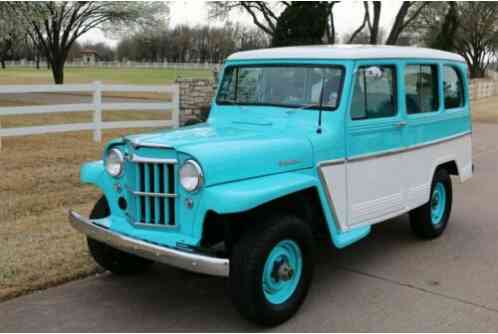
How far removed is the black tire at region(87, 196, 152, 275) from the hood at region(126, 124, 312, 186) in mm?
839

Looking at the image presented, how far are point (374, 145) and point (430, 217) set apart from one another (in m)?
1.57

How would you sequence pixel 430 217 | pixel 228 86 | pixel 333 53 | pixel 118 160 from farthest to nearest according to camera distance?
pixel 430 217
pixel 228 86
pixel 333 53
pixel 118 160

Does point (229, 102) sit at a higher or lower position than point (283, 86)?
lower

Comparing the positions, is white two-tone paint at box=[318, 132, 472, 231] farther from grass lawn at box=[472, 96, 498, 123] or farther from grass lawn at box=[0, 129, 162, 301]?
grass lawn at box=[472, 96, 498, 123]

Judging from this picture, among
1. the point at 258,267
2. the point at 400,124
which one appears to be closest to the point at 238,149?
the point at 258,267

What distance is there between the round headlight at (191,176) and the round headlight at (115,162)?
0.65 metres

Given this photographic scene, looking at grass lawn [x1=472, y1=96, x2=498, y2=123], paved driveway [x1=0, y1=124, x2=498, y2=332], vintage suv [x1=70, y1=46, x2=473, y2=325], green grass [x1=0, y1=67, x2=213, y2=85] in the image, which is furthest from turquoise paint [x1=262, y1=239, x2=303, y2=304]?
green grass [x1=0, y1=67, x2=213, y2=85]

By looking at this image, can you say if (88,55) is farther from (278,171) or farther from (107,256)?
(278,171)

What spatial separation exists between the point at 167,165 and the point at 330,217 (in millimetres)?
1387

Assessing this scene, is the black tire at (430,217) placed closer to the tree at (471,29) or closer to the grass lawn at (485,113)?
the grass lawn at (485,113)

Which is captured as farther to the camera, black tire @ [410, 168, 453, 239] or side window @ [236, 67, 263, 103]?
black tire @ [410, 168, 453, 239]

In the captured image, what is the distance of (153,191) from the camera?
4.05m

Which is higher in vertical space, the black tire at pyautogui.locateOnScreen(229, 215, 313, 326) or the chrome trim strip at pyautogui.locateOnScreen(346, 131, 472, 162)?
the chrome trim strip at pyautogui.locateOnScreen(346, 131, 472, 162)

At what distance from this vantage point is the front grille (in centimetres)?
397
